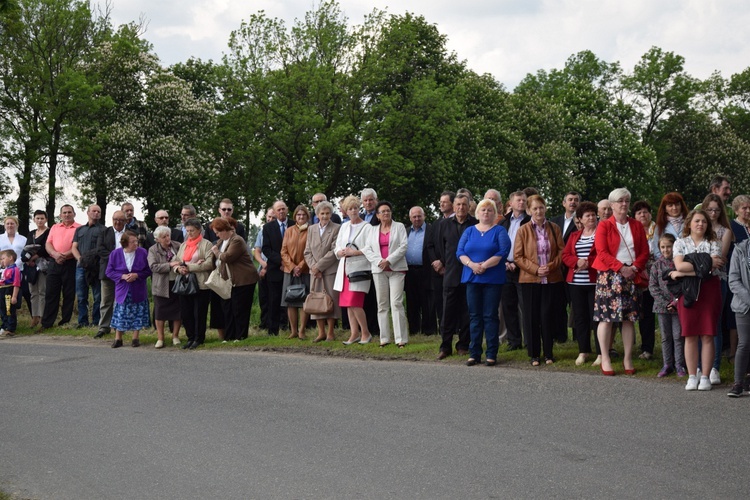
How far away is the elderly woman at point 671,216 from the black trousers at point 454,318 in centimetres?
291

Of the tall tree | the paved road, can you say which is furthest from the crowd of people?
the tall tree

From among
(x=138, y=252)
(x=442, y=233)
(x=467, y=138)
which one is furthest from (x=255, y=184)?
(x=442, y=233)

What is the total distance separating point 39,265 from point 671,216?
12.9m

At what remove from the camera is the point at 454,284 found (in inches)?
502

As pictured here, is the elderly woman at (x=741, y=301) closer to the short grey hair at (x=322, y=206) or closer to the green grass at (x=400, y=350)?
the green grass at (x=400, y=350)

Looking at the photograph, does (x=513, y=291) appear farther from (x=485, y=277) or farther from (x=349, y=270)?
(x=349, y=270)

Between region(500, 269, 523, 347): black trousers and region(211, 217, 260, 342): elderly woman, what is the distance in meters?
4.67

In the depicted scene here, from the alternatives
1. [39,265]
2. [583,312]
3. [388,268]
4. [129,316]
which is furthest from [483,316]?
[39,265]

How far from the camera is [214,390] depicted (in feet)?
33.7

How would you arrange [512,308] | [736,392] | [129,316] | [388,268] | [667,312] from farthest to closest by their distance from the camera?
[129,316] → [388,268] → [512,308] → [667,312] → [736,392]

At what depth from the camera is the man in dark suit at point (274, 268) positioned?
15.8 metres

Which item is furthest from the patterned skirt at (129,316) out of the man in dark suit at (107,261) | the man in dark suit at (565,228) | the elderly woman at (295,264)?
the man in dark suit at (565,228)

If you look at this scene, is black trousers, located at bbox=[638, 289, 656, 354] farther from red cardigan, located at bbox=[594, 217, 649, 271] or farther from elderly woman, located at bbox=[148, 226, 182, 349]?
elderly woman, located at bbox=[148, 226, 182, 349]

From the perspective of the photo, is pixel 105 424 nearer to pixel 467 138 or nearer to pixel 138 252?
pixel 138 252
